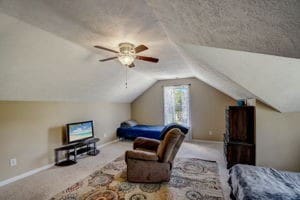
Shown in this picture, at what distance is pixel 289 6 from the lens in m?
0.71

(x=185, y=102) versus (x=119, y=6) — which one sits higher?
(x=119, y=6)

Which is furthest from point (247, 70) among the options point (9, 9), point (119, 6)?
point (9, 9)

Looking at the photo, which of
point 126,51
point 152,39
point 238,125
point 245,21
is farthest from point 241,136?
point 245,21

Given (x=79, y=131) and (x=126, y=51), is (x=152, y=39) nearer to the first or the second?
(x=126, y=51)

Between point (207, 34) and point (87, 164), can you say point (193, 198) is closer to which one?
point (207, 34)

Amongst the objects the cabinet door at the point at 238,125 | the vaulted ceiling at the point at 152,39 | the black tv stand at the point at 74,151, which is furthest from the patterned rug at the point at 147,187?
the vaulted ceiling at the point at 152,39

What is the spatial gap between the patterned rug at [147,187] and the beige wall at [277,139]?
3.39 feet

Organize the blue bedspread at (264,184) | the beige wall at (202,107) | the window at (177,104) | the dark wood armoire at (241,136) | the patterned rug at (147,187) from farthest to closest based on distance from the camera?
1. the window at (177,104)
2. the beige wall at (202,107)
3. the dark wood armoire at (241,136)
4. the patterned rug at (147,187)
5. the blue bedspread at (264,184)

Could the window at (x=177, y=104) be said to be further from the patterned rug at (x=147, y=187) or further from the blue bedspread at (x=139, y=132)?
the patterned rug at (x=147, y=187)

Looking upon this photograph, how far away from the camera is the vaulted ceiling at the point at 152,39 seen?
0.95 metres

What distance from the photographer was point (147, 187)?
2.78m

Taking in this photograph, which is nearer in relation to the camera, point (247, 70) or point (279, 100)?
point (247, 70)

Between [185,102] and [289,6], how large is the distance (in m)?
5.65

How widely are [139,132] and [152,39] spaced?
3821mm
